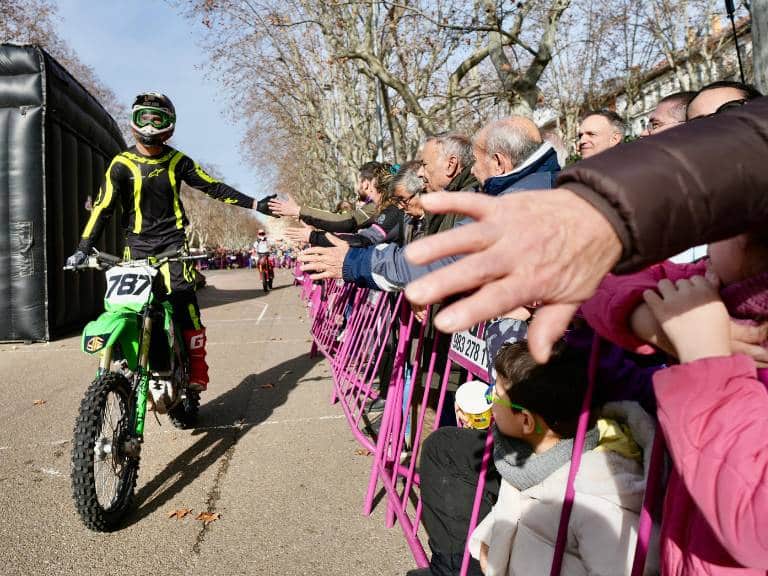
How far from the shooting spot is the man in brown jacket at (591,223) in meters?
0.66

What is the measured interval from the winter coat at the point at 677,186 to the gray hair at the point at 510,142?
2.08 metres

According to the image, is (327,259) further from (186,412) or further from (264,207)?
(186,412)

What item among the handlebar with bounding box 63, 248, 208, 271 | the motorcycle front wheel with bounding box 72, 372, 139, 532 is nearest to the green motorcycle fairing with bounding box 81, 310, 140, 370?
the motorcycle front wheel with bounding box 72, 372, 139, 532

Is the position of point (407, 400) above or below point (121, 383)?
below

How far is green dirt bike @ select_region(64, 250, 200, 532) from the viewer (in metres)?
2.70

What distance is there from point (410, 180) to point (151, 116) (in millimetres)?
1835

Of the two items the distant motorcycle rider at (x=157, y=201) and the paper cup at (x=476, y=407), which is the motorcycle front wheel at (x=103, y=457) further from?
the paper cup at (x=476, y=407)

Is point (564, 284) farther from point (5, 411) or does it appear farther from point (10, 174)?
point (10, 174)

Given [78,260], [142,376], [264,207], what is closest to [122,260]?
[78,260]

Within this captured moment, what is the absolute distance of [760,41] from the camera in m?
3.18

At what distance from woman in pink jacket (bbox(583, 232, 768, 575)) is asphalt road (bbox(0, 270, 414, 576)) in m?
1.71

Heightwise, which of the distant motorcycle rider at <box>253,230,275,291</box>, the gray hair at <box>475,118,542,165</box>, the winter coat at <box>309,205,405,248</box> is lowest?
the winter coat at <box>309,205,405,248</box>

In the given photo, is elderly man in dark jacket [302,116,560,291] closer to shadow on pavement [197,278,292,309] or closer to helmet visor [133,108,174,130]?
helmet visor [133,108,174,130]

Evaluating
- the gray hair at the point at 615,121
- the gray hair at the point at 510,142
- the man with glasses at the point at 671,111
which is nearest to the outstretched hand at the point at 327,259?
the gray hair at the point at 510,142
